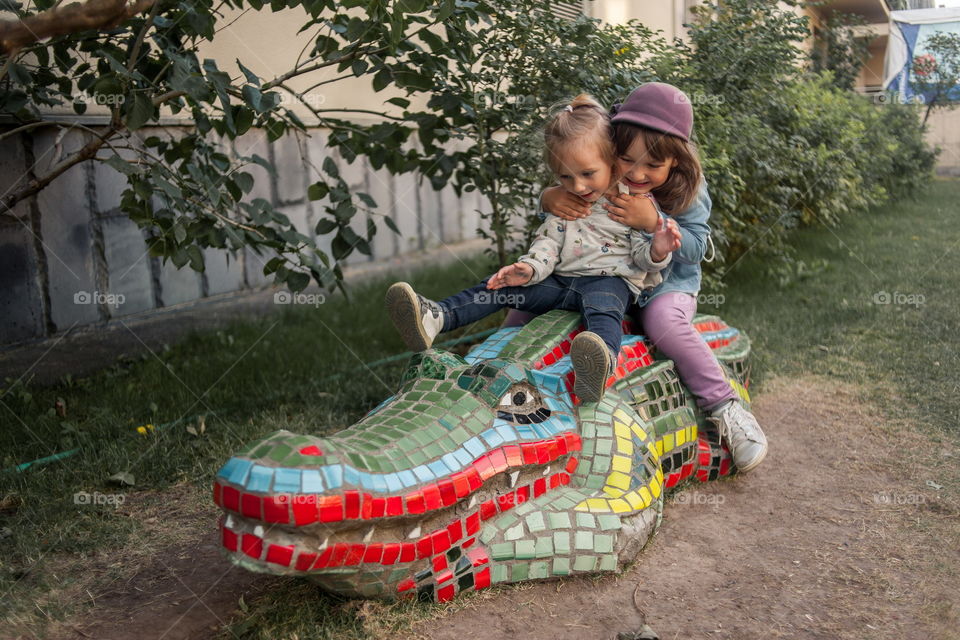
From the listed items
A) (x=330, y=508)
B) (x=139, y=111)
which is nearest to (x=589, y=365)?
(x=330, y=508)

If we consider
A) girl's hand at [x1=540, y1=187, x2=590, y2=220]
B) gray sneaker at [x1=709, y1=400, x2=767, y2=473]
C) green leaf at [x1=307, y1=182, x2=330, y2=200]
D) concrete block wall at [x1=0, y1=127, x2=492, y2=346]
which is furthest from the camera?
concrete block wall at [x1=0, y1=127, x2=492, y2=346]

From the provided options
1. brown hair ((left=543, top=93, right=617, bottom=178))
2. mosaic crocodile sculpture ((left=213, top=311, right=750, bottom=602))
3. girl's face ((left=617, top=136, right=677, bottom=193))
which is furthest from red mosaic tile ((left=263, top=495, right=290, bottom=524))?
girl's face ((left=617, top=136, right=677, bottom=193))

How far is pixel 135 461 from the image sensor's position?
383 centimetres

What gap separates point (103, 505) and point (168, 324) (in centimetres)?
252

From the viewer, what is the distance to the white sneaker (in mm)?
3014

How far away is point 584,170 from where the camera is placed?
3211mm

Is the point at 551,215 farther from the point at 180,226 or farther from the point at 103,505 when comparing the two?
the point at 103,505

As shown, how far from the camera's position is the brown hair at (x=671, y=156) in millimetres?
3234

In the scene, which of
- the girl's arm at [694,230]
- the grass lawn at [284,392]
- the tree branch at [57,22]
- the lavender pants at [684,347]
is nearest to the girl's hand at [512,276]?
the lavender pants at [684,347]

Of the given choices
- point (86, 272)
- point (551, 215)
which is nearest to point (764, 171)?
point (551, 215)

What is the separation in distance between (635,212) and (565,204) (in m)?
0.29

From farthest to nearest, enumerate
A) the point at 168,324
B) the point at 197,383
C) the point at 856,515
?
the point at 168,324 < the point at 197,383 < the point at 856,515

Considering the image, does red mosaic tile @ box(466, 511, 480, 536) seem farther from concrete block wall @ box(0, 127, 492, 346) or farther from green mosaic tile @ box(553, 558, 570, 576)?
concrete block wall @ box(0, 127, 492, 346)

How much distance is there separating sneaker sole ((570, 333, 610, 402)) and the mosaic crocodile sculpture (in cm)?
8
